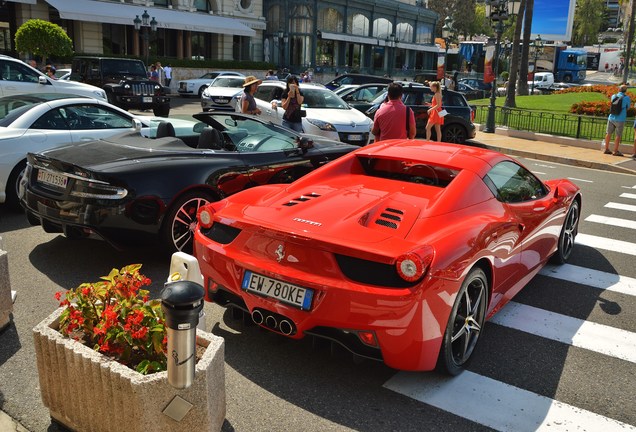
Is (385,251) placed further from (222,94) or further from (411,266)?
(222,94)

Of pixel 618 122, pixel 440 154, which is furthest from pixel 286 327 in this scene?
pixel 618 122

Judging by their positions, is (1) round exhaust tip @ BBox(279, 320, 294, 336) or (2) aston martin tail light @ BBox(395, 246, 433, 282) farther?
(1) round exhaust tip @ BBox(279, 320, 294, 336)

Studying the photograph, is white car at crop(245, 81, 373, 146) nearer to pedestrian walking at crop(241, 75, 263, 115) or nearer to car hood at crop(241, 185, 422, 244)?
pedestrian walking at crop(241, 75, 263, 115)

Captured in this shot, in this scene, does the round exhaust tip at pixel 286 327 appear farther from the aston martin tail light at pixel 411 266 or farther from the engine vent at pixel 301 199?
the engine vent at pixel 301 199

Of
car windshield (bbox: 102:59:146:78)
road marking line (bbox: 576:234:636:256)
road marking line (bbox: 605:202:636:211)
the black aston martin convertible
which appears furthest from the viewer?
car windshield (bbox: 102:59:146:78)

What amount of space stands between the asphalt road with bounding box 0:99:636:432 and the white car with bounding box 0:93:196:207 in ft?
6.26

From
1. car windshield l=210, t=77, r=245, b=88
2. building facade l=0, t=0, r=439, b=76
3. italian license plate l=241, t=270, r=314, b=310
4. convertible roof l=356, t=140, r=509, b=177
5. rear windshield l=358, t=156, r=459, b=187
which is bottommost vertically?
italian license plate l=241, t=270, r=314, b=310

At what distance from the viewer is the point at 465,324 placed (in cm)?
414

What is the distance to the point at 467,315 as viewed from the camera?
4.16m

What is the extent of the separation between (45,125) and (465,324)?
20.3 ft

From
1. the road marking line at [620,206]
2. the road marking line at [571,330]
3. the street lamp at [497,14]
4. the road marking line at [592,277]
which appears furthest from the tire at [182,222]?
the street lamp at [497,14]

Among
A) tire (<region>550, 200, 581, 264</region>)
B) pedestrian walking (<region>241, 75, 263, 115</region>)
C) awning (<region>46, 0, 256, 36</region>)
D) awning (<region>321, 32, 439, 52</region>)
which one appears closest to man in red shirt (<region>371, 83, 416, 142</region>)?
pedestrian walking (<region>241, 75, 263, 115</region>)

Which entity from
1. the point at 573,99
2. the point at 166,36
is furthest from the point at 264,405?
the point at 166,36

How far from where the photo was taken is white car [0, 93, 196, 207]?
7.61 m
